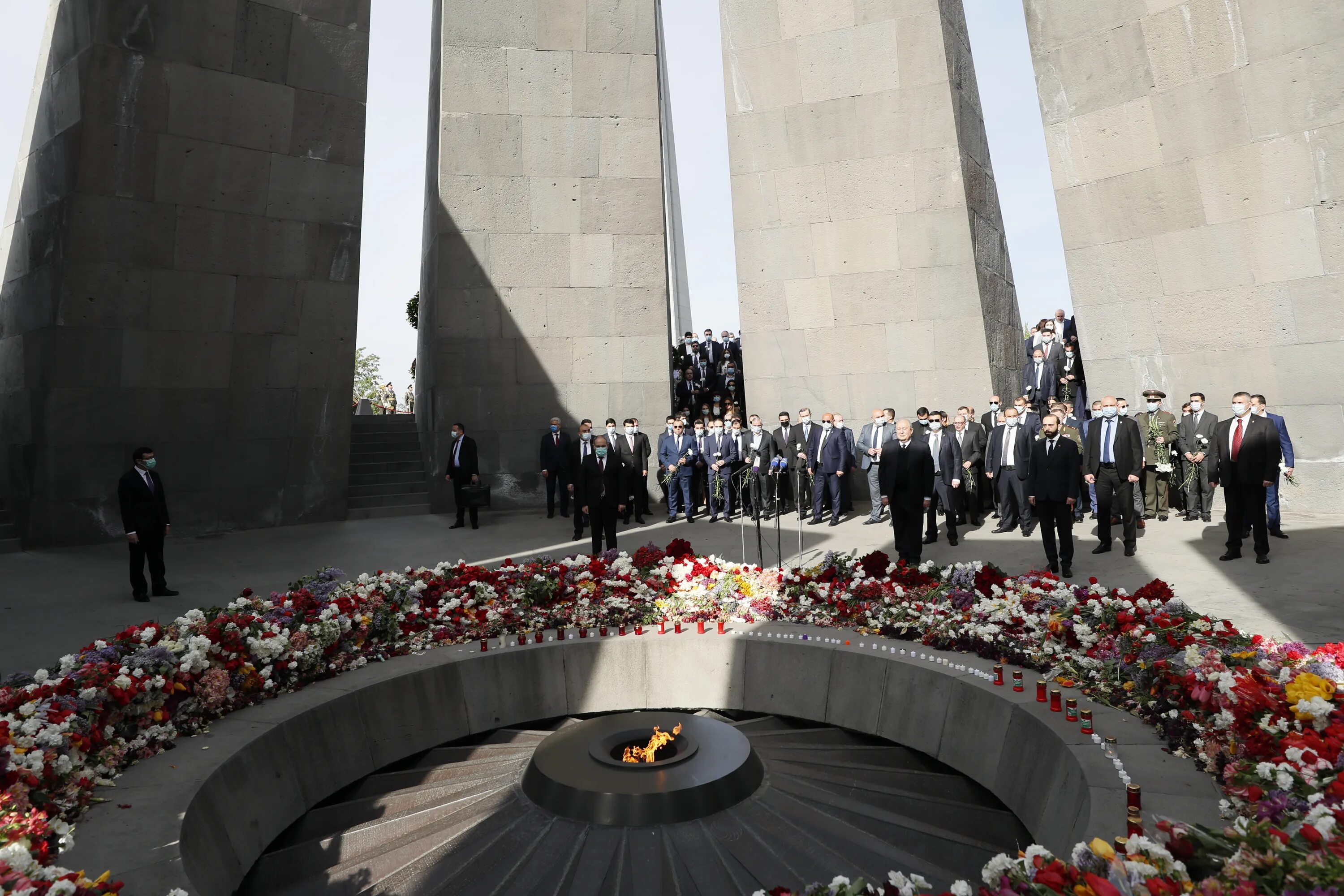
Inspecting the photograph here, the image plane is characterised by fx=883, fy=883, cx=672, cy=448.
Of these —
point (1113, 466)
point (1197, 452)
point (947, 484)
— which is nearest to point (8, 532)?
point (947, 484)

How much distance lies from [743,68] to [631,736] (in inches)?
554

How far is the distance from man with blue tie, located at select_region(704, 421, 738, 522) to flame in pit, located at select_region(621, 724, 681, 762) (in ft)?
27.5

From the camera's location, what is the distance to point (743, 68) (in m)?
16.7

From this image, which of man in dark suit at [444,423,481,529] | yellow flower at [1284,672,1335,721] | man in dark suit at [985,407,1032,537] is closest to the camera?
yellow flower at [1284,672,1335,721]

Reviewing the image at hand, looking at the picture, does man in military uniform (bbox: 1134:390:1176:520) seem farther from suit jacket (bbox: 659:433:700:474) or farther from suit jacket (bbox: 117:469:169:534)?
suit jacket (bbox: 117:469:169:534)

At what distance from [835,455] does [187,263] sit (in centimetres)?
1017

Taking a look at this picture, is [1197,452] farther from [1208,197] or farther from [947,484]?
[1208,197]

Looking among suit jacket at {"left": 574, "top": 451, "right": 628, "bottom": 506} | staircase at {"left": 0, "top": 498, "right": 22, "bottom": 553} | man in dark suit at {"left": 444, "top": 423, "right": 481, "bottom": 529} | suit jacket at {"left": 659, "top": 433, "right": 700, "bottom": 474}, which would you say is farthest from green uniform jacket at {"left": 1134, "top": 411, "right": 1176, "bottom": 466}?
staircase at {"left": 0, "top": 498, "right": 22, "bottom": 553}

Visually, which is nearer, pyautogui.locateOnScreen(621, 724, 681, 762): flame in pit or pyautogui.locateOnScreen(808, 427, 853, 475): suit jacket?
pyautogui.locateOnScreen(621, 724, 681, 762): flame in pit

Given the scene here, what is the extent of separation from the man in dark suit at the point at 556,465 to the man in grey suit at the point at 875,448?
4.92m

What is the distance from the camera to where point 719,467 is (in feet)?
47.8

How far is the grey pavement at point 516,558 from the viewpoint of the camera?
7699mm

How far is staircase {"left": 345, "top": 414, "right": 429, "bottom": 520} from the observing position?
1612cm

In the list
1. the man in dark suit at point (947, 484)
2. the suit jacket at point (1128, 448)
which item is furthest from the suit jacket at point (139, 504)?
the suit jacket at point (1128, 448)
